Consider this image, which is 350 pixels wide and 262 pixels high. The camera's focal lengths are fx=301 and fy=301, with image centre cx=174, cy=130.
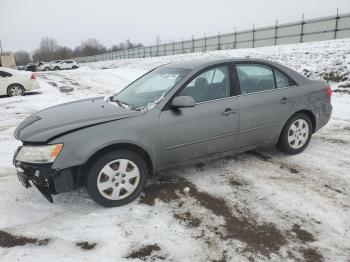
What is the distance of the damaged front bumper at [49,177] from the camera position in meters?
3.11

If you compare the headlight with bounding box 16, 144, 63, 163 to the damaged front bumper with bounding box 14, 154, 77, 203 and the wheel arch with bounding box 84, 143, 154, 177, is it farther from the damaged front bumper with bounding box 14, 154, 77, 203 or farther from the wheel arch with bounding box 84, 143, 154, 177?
the wheel arch with bounding box 84, 143, 154, 177

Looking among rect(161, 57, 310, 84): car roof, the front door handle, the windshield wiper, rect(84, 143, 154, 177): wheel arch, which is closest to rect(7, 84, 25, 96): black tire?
the windshield wiper

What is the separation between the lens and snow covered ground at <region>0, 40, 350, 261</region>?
2705mm

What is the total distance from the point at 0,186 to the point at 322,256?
3.93 meters

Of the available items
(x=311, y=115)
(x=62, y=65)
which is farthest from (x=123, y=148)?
(x=62, y=65)

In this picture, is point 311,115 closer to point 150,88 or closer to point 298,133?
point 298,133

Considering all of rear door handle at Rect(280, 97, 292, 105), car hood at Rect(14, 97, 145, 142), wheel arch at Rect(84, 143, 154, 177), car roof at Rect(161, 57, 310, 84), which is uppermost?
car roof at Rect(161, 57, 310, 84)

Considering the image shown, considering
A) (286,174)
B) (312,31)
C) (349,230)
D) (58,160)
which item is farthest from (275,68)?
(312,31)

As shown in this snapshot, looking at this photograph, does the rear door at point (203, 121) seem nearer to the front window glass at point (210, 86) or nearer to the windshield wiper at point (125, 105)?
the front window glass at point (210, 86)

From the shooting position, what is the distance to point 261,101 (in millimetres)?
4289

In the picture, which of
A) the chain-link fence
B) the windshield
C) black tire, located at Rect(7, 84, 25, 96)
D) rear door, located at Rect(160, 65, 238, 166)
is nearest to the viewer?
rear door, located at Rect(160, 65, 238, 166)

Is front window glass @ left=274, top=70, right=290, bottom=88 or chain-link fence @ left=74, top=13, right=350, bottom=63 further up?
chain-link fence @ left=74, top=13, right=350, bottom=63

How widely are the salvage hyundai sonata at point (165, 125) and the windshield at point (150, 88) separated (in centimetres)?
2

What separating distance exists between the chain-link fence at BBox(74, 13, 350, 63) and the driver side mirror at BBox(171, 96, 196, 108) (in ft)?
61.6
